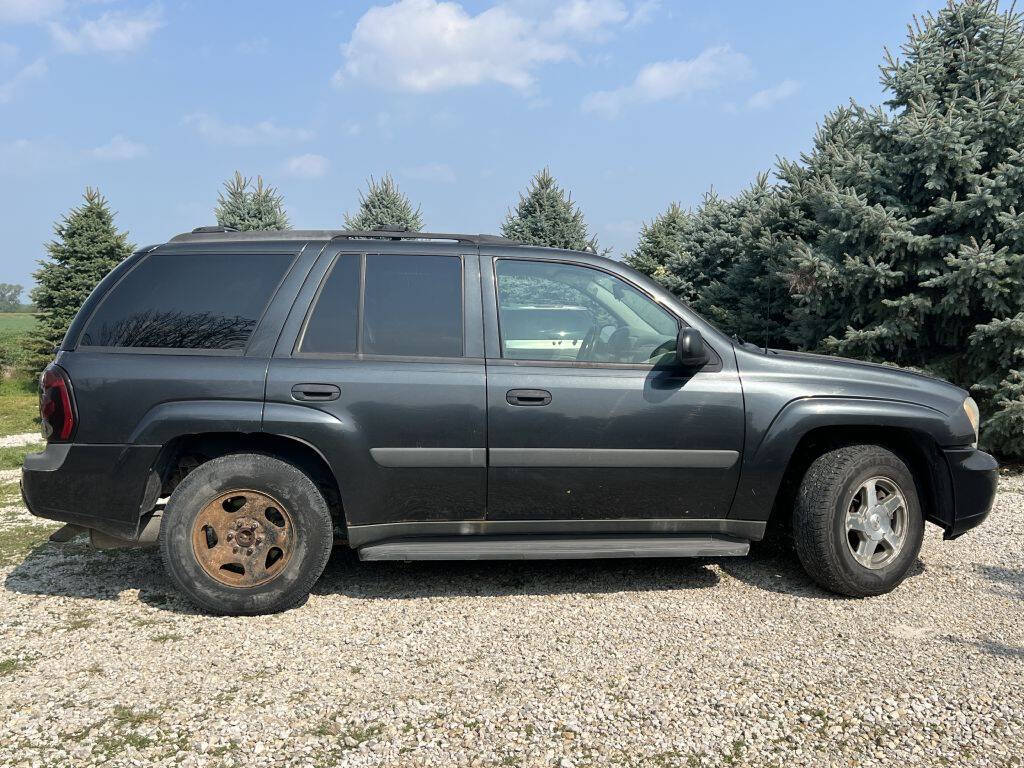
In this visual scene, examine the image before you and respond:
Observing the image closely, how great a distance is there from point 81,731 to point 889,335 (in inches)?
307

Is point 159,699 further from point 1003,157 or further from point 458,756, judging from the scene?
point 1003,157

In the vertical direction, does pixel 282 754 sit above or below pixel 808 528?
below

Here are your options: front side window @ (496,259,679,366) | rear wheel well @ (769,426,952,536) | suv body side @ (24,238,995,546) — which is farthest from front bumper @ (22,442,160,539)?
rear wheel well @ (769,426,952,536)

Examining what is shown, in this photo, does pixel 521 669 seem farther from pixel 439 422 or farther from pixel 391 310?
pixel 391 310

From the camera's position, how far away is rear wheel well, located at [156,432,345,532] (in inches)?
153

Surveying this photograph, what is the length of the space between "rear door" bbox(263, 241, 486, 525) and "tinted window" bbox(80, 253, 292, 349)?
24cm

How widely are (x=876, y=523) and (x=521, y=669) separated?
2171 mm

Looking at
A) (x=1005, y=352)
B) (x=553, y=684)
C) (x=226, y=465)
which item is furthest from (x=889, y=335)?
(x=226, y=465)

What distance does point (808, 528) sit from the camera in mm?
4098

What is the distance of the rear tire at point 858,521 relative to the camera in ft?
13.3

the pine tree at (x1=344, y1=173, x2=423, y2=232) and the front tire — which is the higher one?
the pine tree at (x1=344, y1=173, x2=423, y2=232)

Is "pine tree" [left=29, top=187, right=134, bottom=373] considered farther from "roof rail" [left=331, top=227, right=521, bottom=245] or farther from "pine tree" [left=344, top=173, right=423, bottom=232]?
"roof rail" [left=331, top=227, right=521, bottom=245]

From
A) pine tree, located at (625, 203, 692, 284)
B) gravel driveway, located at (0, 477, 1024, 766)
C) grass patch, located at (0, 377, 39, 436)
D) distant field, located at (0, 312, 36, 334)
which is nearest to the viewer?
gravel driveway, located at (0, 477, 1024, 766)

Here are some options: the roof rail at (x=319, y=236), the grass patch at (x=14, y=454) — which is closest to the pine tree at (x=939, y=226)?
the roof rail at (x=319, y=236)
